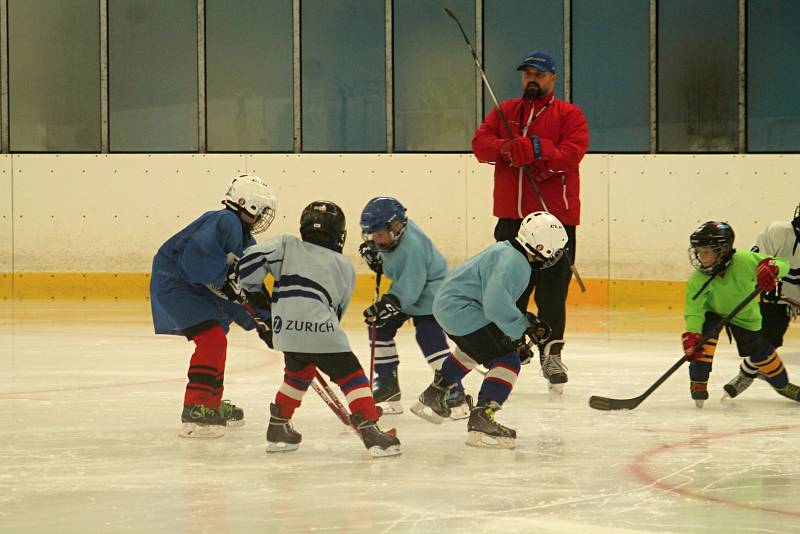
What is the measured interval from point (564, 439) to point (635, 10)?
6.74 metres

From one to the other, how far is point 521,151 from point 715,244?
1045mm

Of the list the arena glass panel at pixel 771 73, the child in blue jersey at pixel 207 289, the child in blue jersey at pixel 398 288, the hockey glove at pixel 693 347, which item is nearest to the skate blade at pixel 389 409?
the child in blue jersey at pixel 398 288

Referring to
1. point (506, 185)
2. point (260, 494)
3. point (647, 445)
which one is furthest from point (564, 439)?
point (506, 185)

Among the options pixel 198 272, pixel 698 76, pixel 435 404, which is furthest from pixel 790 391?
pixel 698 76

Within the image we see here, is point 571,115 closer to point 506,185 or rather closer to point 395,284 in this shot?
point 506,185

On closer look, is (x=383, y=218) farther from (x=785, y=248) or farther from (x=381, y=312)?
(x=785, y=248)

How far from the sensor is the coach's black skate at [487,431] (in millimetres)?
3982

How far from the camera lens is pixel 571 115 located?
5816 mm

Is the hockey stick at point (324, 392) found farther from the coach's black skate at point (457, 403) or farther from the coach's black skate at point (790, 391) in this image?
the coach's black skate at point (790, 391)

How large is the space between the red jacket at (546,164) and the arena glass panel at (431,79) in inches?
183

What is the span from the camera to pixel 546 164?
5.68 meters

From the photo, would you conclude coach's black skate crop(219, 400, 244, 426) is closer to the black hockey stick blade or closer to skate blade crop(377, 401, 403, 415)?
skate blade crop(377, 401, 403, 415)

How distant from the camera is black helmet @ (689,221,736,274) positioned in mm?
4863

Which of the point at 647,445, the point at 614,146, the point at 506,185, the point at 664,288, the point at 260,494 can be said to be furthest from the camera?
the point at 614,146
